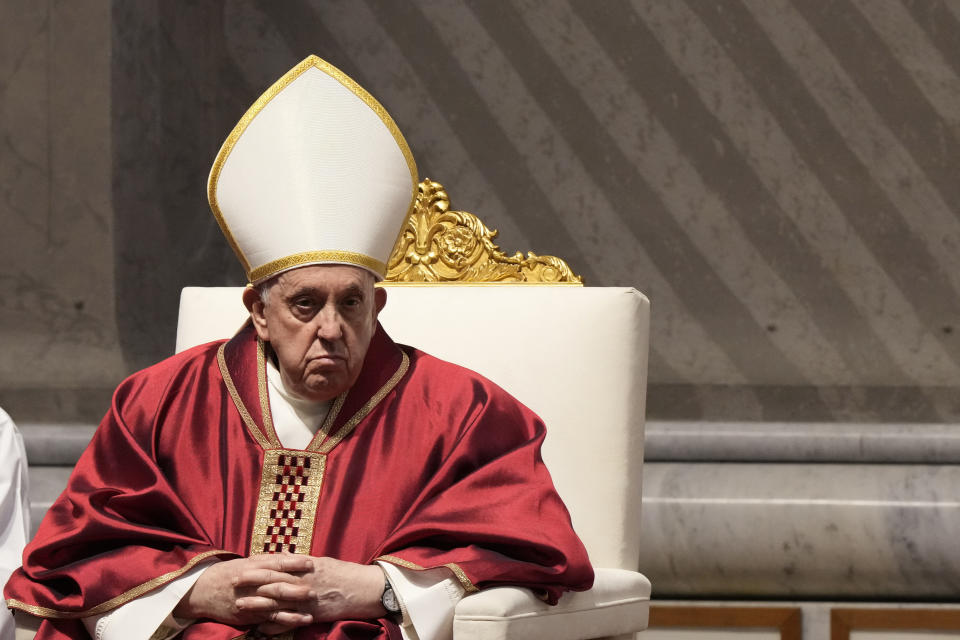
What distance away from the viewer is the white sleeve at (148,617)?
7.22 ft

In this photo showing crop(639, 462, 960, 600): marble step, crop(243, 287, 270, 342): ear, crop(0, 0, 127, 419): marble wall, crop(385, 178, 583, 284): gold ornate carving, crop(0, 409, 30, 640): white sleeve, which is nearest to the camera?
crop(243, 287, 270, 342): ear

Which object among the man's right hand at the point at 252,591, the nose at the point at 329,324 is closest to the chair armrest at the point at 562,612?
the man's right hand at the point at 252,591

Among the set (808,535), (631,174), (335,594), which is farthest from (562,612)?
(631,174)

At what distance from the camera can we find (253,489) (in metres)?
2.43

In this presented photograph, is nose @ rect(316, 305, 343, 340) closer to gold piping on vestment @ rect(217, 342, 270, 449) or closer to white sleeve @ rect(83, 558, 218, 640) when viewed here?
Answer: gold piping on vestment @ rect(217, 342, 270, 449)

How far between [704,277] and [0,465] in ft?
7.62

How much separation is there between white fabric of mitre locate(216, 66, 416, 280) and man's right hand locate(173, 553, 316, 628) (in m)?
0.51

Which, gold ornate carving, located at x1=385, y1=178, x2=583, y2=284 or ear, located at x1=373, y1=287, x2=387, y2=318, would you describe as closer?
ear, located at x1=373, y1=287, x2=387, y2=318

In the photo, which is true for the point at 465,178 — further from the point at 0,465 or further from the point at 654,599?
the point at 0,465

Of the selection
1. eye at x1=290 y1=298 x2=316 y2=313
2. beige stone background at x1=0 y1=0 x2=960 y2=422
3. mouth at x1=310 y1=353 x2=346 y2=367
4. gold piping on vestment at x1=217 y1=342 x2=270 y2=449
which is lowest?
gold piping on vestment at x1=217 y1=342 x2=270 y2=449

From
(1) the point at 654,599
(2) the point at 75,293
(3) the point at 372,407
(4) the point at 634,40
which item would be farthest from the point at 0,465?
(4) the point at 634,40

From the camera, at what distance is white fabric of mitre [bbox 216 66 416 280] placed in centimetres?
237

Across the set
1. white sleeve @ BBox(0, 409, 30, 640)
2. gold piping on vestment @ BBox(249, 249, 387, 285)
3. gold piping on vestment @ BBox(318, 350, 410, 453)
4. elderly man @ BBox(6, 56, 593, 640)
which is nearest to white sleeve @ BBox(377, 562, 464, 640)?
elderly man @ BBox(6, 56, 593, 640)

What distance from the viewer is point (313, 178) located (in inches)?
94.8
